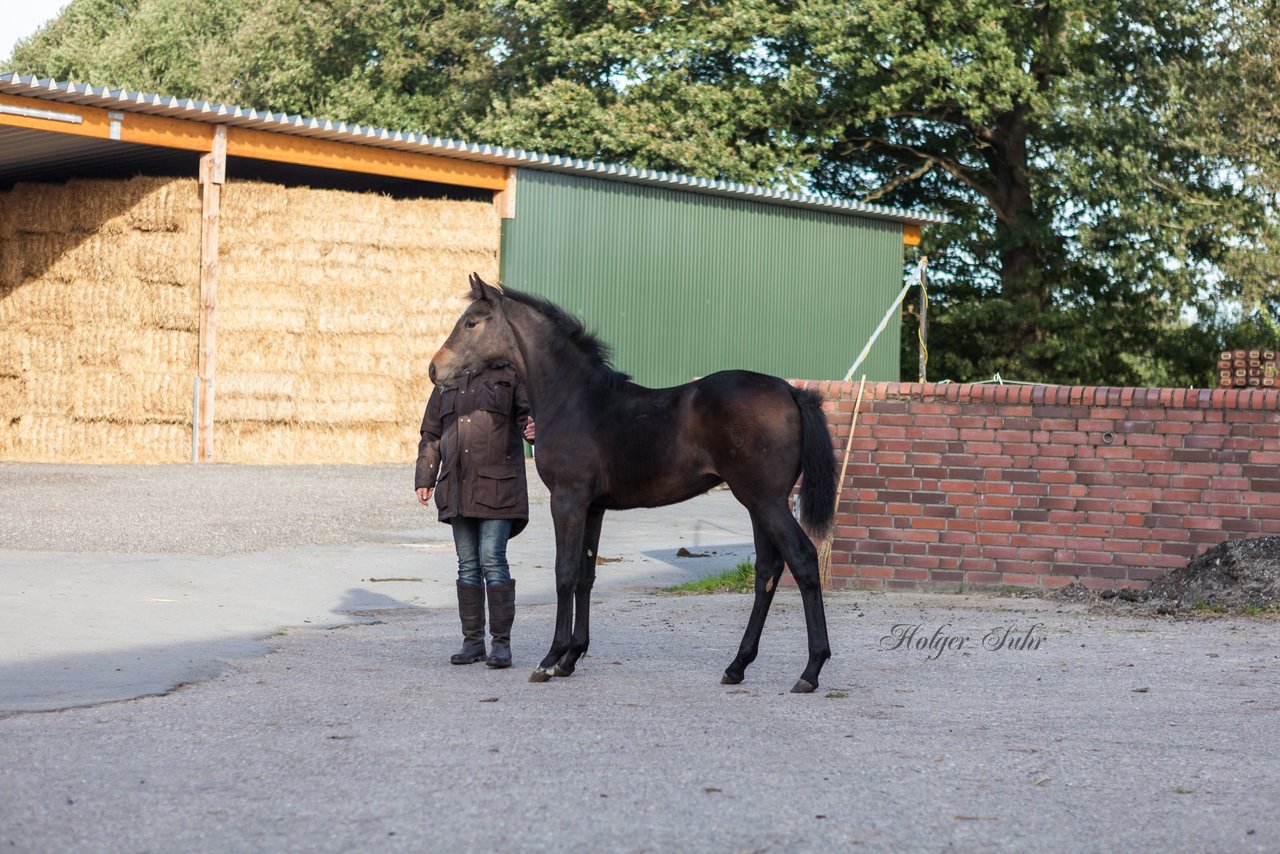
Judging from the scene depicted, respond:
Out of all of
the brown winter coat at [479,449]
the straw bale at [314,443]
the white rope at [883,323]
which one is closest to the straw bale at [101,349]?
the straw bale at [314,443]

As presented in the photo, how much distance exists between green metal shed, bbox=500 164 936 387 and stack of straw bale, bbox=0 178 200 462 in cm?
469

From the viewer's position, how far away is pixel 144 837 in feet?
Answer: 13.2

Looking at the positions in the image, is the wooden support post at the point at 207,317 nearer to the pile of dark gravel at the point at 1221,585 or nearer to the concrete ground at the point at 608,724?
the concrete ground at the point at 608,724

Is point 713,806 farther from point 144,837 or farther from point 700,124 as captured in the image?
point 700,124

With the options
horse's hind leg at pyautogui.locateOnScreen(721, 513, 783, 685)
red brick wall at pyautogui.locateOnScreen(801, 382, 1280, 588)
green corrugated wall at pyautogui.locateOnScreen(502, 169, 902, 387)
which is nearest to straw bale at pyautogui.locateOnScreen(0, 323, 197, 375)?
green corrugated wall at pyautogui.locateOnScreen(502, 169, 902, 387)

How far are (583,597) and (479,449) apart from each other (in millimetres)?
884

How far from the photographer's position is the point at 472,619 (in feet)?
24.3

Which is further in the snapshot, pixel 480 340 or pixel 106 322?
pixel 106 322

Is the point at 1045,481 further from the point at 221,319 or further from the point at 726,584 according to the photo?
the point at 221,319

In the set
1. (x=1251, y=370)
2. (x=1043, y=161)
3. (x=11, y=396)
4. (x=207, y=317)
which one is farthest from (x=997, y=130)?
(x=11, y=396)

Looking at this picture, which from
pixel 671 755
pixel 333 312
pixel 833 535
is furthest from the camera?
pixel 333 312

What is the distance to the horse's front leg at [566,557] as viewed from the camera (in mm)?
6957

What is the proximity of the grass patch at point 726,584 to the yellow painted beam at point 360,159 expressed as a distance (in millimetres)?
10208

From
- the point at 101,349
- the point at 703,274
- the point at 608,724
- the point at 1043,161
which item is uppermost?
the point at 1043,161
